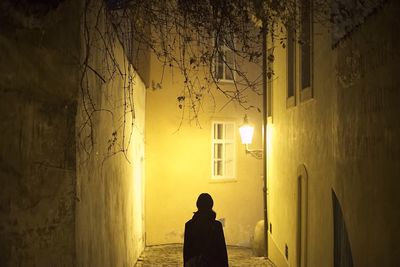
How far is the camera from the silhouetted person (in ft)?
21.4

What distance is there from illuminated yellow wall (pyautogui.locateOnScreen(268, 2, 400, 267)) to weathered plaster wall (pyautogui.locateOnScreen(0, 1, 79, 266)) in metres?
2.75

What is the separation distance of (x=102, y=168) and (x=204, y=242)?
162 centimetres

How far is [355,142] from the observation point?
5.25 meters

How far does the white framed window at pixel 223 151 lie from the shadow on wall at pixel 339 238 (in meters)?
10.0

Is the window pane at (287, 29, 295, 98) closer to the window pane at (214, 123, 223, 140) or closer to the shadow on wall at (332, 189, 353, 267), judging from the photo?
the shadow on wall at (332, 189, 353, 267)

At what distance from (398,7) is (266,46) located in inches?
365

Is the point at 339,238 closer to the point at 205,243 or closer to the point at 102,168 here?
the point at 205,243

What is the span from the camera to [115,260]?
7453mm

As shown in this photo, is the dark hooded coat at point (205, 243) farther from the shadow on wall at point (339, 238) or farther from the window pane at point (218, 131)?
the window pane at point (218, 131)

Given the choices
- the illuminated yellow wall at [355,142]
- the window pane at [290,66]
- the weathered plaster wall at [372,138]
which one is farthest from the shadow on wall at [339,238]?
the window pane at [290,66]

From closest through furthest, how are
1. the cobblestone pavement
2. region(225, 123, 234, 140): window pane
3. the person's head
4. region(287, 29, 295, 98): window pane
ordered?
1. the person's head
2. region(287, 29, 295, 98): window pane
3. the cobblestone pavement
4. region(225, 123, 234, 140): window pane

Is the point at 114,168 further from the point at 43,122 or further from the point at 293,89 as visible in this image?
the point at 293,89

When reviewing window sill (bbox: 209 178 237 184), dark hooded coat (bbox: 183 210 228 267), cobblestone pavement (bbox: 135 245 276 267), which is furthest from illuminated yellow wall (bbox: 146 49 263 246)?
dark hooded coat (bbox: 183 210 228 267)

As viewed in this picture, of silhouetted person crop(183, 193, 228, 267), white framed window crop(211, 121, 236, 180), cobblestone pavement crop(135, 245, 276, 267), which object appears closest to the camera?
silhouetted person crop(183, 193, 228, 267)
